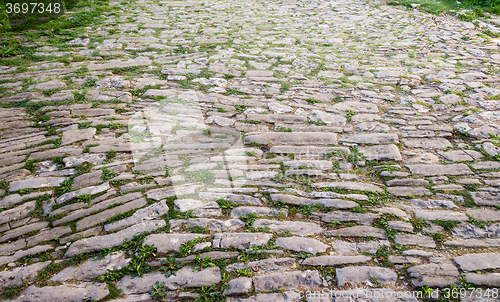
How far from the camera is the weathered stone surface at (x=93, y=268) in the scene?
7.24 feet

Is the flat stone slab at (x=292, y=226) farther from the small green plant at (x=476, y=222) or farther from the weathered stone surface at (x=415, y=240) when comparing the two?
the small green plant at (x=476, y=222)

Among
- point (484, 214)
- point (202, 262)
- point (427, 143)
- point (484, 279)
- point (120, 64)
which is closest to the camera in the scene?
point (484, 279)

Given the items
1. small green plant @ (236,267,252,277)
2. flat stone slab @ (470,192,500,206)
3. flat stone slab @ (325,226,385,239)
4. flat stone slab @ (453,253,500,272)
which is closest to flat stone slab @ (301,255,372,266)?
flat stone slab @ (325,226,385,239)

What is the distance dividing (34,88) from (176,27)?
156 inches

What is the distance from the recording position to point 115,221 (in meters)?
2.60

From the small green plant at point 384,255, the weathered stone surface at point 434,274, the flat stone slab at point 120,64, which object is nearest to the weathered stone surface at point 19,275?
the small green plant at point 384,255

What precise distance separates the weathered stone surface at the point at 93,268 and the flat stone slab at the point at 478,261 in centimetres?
278

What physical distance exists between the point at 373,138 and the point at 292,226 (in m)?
1.86

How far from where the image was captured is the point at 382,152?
3480mm

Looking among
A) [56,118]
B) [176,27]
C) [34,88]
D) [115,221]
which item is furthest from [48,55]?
[115,221]

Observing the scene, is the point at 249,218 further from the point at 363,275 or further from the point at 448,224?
the point at 448,224

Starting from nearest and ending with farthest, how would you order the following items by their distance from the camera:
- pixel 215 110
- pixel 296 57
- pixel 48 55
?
1. pixel 215 110
2. pixel 48 55
3. pixel 296 57

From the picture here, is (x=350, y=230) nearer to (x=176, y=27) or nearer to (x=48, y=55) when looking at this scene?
(x=48, y=55)

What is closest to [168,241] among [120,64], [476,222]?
[476,222]
